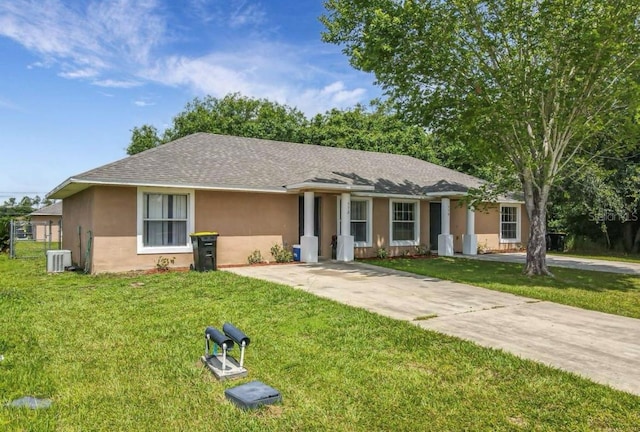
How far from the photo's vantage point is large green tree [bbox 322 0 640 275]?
10227mm

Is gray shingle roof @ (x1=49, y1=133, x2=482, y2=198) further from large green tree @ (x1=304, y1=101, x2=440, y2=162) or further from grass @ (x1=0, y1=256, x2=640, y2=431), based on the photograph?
large green tree @ (x1=304, y1=101, x2=440, y2=162)

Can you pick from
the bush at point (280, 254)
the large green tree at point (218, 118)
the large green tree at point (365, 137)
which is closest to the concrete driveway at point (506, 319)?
the bush at point (280, 254)

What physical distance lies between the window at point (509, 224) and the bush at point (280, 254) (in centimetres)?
1190

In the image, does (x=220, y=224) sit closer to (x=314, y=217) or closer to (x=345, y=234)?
(x=314, y=217)

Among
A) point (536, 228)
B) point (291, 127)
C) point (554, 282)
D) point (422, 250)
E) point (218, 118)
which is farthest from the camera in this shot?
point (218, 118)

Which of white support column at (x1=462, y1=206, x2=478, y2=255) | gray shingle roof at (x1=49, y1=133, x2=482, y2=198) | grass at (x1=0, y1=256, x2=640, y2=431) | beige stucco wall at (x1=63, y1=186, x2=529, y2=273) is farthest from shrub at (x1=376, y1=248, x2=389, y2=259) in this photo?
grass at (x1=0, y1=256, x2=640, y2=431)

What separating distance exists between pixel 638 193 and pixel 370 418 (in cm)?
2052

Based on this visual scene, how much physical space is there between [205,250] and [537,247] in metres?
9.59

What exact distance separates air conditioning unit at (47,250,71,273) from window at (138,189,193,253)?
2.71 meters

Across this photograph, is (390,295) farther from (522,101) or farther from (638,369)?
(522,101)

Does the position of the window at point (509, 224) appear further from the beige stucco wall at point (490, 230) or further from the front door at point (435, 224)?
the front door at point (435, 224)

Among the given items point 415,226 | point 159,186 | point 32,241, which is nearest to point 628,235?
point 415,226

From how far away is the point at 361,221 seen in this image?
16.4 m

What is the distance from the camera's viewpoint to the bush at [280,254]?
574 inches
